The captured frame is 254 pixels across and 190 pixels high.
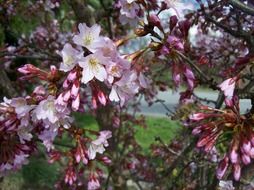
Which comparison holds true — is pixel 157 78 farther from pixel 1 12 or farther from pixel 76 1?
pixel 76 1

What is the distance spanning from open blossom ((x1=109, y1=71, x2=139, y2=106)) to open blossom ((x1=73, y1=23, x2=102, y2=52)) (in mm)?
149

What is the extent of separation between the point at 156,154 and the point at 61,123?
3408mm

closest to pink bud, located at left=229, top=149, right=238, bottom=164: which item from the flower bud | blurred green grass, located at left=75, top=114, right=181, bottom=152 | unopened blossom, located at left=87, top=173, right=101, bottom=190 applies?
the flower bud

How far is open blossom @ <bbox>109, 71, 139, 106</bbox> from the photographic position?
184 centimetres

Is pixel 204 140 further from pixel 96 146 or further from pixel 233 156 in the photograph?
pixel 96 146

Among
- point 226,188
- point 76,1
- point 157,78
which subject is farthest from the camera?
point 157,78

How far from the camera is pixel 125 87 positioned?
187cm

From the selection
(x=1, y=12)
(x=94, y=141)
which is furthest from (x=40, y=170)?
(x=94, y=141)

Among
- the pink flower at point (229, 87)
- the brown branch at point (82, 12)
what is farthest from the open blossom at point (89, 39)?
the brown branch at point (82, 12)

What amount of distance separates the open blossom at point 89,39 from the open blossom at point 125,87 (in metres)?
0.15

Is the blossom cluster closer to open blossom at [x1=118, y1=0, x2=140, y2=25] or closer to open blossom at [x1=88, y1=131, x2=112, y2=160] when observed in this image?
open blossom at [x1=88, y1=131, x2=112, y2=160]

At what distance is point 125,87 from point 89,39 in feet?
0.72

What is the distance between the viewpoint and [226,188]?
6.88 ft

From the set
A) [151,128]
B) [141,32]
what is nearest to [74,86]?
[141,32]
